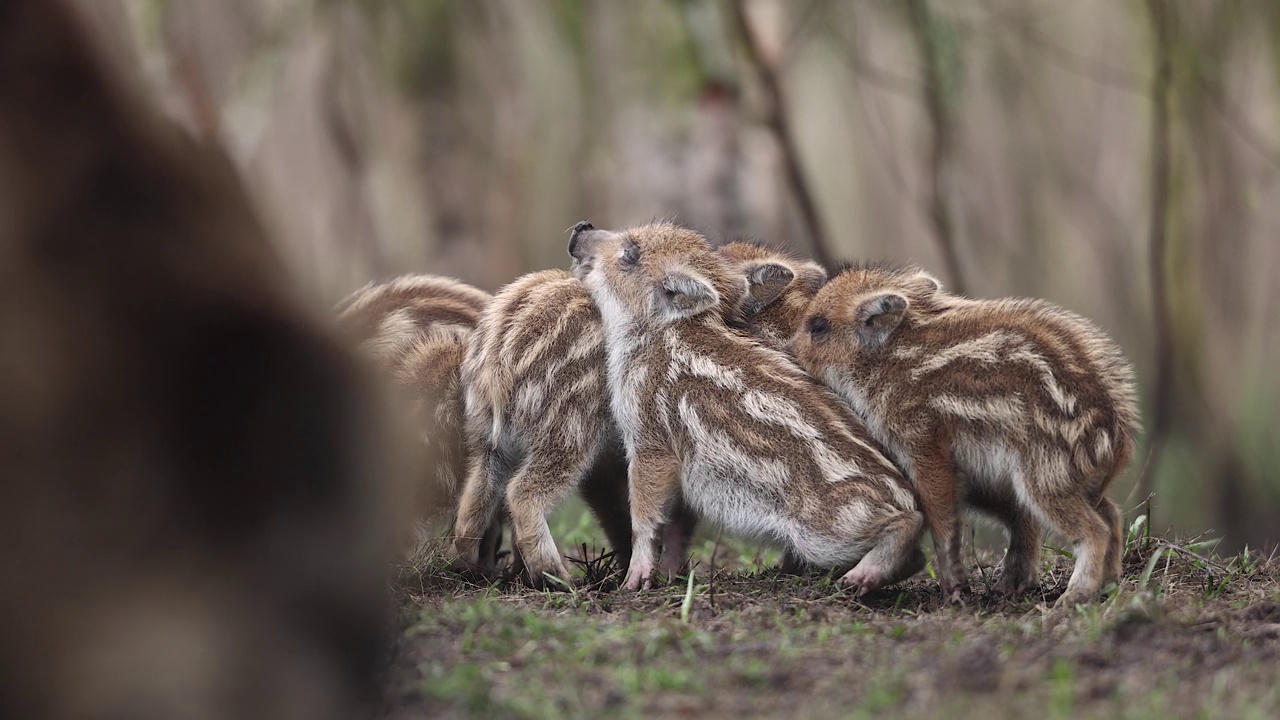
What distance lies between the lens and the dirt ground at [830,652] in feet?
10.1

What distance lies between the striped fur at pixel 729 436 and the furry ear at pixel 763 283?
67 millimetres

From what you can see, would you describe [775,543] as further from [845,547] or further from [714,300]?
[714,300]

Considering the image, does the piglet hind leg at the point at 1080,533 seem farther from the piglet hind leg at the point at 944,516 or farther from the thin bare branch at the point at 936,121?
the thin bare branch at the point at 936,121

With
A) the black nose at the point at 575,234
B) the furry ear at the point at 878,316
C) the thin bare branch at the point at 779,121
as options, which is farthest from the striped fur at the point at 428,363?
the thin bare branch at the point at 779,121

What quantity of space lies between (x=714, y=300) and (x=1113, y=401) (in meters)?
1.58

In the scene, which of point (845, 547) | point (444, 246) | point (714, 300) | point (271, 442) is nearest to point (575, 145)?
point (444, 246)

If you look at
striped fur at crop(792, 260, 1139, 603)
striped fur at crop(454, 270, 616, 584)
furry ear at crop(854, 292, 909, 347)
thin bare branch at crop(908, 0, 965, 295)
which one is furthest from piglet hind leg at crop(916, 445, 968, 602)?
thin bare branch at crop(908, 0, 965, 295)

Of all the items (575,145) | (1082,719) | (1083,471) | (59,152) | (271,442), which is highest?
(575,145)

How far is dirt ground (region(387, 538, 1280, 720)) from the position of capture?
121 inches

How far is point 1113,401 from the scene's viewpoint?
4.50 meters

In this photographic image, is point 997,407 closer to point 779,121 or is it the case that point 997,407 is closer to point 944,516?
point 944,516

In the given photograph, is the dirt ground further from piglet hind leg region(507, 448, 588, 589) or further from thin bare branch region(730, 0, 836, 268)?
thin bare branch region(730, 0, 836, 268)

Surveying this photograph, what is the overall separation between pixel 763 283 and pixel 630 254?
576 mm

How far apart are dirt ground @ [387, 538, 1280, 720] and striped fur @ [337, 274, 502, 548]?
0.55 m
